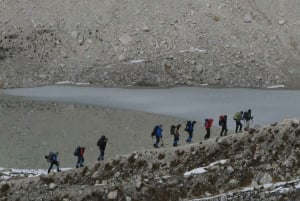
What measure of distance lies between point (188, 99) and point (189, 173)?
1201 inches

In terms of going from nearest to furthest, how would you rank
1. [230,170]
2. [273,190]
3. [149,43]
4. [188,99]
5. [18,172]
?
[273,190]
[230,170]
[18,172]
[188,99]
[149,43]

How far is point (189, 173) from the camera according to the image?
2173 cm

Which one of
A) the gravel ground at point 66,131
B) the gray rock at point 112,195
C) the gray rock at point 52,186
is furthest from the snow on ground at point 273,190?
the gravel ground at point 66,131

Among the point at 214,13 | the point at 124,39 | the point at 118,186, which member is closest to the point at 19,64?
the point at 124,39

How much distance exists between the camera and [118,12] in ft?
224

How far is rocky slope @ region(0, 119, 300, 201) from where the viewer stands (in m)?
20.5

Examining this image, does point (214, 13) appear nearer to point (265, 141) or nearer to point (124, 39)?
point (124, 39)

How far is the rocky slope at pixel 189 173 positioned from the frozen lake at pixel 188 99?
1722 cm

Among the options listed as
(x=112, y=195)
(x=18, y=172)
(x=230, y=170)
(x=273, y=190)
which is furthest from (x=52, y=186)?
(x=273, y=190)

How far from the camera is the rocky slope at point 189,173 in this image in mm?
20469

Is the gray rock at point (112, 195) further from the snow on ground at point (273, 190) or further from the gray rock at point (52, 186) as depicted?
the snow on ground at point (273, 190)

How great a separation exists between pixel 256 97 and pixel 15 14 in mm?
31859

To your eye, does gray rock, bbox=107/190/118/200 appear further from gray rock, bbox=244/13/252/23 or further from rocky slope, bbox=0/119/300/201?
gray rock, bbox=244/13/252/23

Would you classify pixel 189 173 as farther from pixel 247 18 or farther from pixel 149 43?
pixel 247 18
